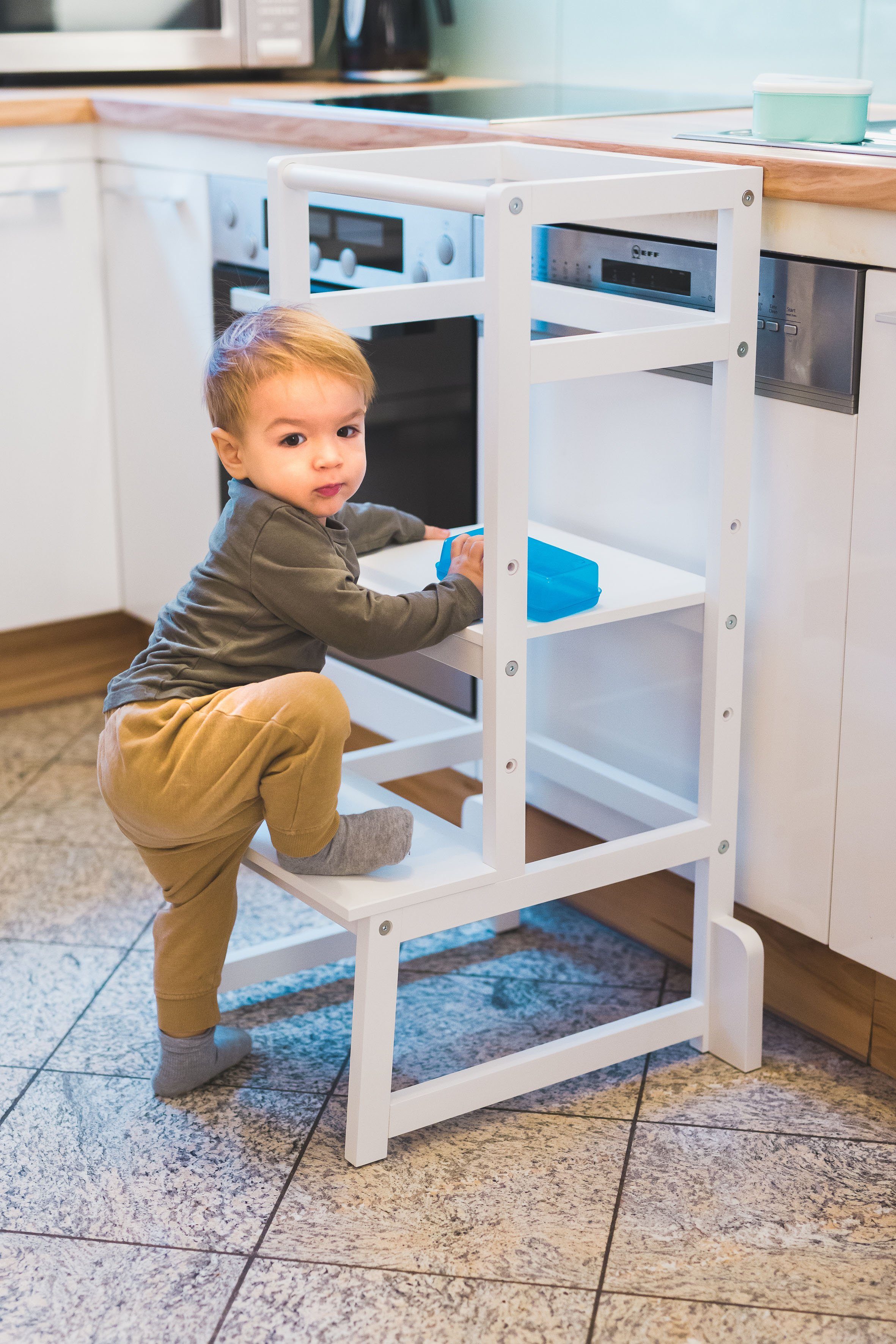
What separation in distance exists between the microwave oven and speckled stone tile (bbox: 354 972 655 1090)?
161 cm

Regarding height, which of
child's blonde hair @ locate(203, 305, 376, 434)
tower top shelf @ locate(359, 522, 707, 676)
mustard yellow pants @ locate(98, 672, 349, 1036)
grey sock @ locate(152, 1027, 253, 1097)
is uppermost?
child's blonde hair @ locate(203, 305, 376, 434)

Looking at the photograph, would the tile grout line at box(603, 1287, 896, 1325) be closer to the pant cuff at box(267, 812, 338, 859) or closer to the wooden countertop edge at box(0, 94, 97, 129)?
the pant cuff at box(267, 812, 338, 859)

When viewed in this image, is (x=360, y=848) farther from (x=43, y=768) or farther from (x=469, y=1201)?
(x=43, y=768)

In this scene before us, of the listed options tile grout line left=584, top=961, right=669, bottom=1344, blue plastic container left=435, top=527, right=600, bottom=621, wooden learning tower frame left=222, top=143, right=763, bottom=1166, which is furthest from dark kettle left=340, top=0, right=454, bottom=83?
tile grout line left=584, top=961, right=669, bottom=1344

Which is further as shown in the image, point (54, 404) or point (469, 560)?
point (54, 404)

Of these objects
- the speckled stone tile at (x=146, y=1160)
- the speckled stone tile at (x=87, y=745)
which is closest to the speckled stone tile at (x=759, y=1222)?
the speckled stone tile at (x=146, y=1160)

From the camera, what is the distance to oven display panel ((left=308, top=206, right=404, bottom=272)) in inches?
67.7

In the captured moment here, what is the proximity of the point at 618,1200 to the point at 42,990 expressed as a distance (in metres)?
0.71

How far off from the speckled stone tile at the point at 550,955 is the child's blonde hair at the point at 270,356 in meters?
0.72

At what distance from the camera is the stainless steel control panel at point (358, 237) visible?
5.34 ft

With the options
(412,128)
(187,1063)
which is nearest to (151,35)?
(412,128)

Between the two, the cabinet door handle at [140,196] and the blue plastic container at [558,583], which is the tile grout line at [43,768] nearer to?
the cabinet door handle at [140,196]

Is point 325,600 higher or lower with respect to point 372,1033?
higher

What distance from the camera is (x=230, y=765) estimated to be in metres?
1.24
